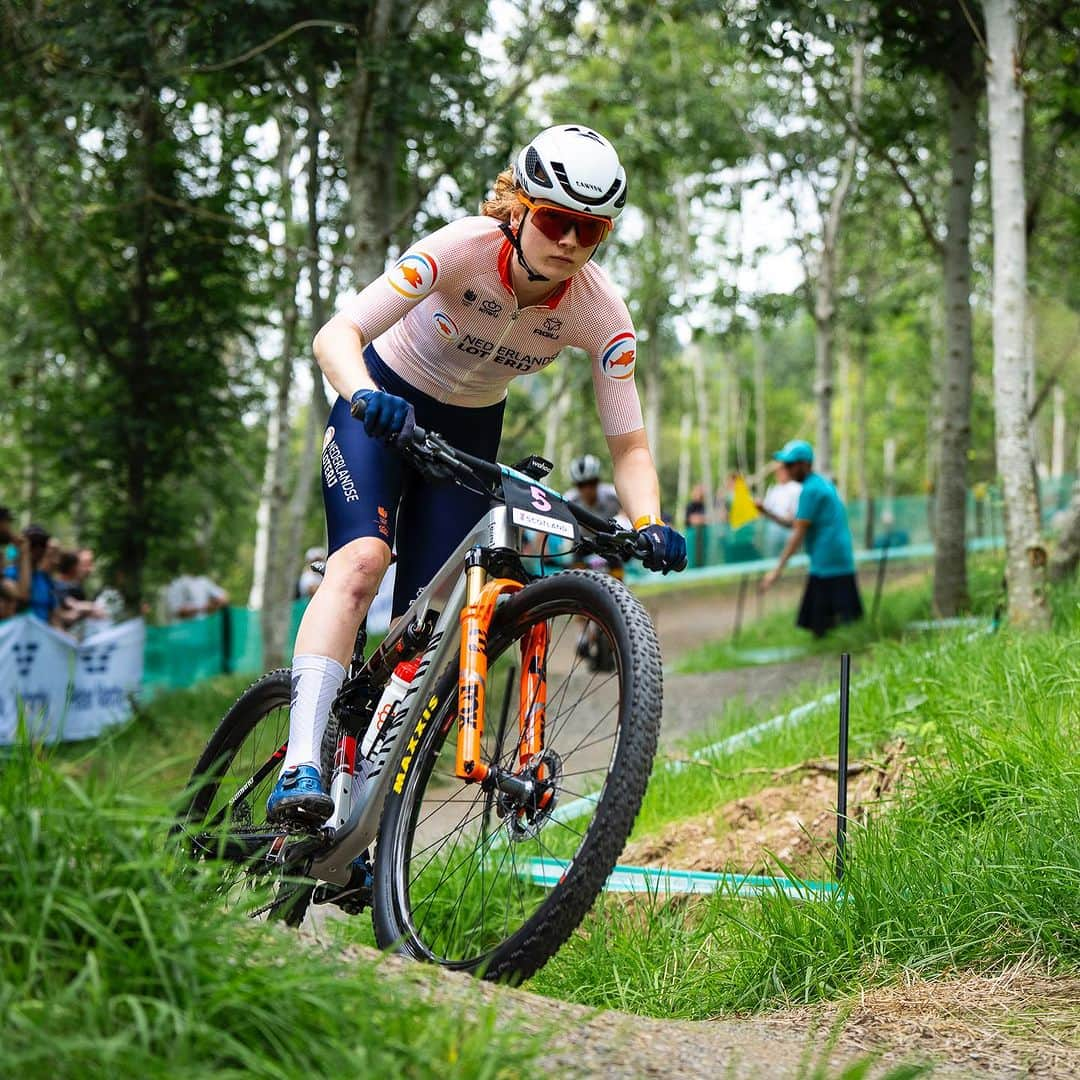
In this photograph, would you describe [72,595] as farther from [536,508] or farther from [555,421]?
[555,421]

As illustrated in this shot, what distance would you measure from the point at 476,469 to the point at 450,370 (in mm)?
663

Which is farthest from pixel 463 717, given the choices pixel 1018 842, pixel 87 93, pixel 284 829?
pixel 87 93

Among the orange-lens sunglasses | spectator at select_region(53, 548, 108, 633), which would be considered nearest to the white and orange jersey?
the orange-lens sunglasses

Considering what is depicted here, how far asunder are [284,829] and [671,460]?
7727 cm

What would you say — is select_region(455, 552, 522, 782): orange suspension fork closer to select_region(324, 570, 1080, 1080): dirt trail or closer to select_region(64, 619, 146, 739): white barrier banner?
select_region(324, 570, 1080, 1080): dirt trail

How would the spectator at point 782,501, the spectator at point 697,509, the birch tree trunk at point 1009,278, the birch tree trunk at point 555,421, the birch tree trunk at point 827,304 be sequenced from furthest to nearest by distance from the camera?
the birch tree trunk at point 555,421 < the spectator at point 697,509 < the birch tree trunk at point 827,304 < the spectator at point 782,501 < the birch tree trunk at point 1009,278

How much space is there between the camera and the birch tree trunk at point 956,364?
10.7m

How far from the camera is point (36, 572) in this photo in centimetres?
1138

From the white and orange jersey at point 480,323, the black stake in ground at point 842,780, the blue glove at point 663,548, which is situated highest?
the white and orange jersey at point 480,323

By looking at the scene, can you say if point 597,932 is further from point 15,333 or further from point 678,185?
point 678,185

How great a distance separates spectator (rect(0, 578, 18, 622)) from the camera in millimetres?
11062

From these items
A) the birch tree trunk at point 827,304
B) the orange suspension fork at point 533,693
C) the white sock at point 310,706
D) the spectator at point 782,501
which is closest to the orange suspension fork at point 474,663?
the orange suspension fork at point 533,693

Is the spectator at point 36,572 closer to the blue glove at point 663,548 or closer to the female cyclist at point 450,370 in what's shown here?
the female cyclist at point 450,370

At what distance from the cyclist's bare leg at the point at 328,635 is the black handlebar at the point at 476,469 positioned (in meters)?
0.43
